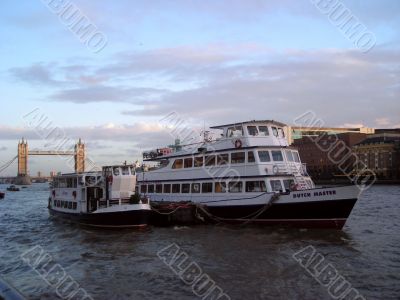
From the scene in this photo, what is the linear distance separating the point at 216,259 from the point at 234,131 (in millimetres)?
14207

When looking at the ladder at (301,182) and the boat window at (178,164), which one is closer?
the ladder at (301,182)

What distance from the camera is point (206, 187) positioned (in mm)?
33625

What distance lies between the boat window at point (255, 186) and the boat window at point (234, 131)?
12.3ft

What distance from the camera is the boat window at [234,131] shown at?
1293 inches

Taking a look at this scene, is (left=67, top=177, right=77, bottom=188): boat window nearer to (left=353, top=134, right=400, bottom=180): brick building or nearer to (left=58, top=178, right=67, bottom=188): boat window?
(left=58, top=178, right=67, bottom=188): boat window

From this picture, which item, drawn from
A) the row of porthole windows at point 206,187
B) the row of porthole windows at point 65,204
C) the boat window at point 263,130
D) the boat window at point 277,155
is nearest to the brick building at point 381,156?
the row of porthole windows at point 206,187

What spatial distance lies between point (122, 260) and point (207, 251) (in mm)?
4162

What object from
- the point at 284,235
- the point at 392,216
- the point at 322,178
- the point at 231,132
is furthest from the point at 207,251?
the point at 322,178

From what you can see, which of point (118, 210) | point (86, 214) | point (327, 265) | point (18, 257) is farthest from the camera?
point (86, 214)

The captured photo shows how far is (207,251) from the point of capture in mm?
22328

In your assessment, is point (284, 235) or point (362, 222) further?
point (362, 222)

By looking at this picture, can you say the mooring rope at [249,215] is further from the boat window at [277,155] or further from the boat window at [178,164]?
the boat window at [178,164]

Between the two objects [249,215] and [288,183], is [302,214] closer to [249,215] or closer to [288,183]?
[288,183]

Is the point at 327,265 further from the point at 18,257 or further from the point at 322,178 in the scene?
the point at 322,178
